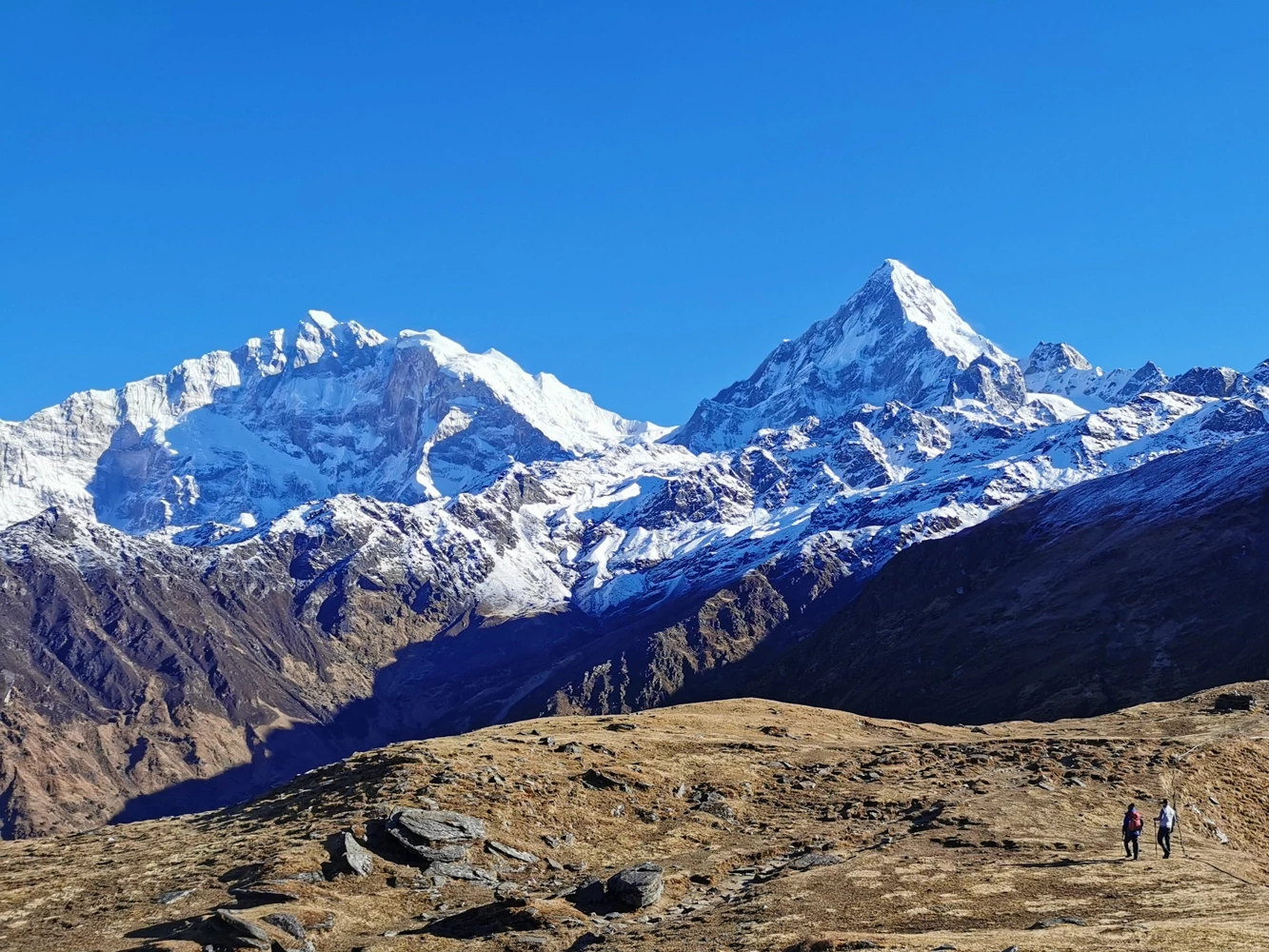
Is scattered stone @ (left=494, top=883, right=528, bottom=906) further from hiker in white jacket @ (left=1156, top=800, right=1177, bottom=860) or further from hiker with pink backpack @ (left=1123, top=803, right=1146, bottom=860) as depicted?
hiker in white jacket @ (left=1156, top=800, right=1177, bottom=860)

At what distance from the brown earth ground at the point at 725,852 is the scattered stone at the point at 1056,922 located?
1.55 ft

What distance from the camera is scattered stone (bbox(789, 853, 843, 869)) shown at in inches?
2141

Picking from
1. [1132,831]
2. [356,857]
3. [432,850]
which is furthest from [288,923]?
[1132,831]

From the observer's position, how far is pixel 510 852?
2207 inches

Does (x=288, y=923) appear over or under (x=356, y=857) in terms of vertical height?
under

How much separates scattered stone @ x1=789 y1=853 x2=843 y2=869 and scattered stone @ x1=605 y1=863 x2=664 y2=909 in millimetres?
7011

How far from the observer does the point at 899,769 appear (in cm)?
7775

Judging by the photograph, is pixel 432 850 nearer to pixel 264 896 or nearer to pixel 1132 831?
pixel 264 896

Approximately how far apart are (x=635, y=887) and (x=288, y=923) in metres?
13.1

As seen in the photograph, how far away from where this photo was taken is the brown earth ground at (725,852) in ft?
146

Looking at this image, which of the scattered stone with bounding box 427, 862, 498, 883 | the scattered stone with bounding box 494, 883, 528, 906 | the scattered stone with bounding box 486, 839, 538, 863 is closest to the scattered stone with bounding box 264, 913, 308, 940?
the scattered stone with bounding box 494, 883, 528, 906

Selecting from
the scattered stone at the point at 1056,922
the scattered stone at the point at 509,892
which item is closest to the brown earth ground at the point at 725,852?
the scattered stone at the point at 509,892

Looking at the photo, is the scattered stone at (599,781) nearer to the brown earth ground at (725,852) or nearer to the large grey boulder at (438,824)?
the brown earth ground at (725,852)

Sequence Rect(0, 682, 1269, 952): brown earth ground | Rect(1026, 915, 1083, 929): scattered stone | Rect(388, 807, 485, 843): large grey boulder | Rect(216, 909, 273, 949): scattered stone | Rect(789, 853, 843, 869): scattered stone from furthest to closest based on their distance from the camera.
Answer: Rect(388, 807, 485, 843): large grey boulder → Rect(789, 853, 843, 869): scattered stone → Rect(0, 682, 1269, 952): brown earth ground → Rect(216, 909, 273, 949): scattered stone → Rect(1026, 915, 1083, 929): scattered stone
